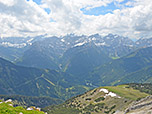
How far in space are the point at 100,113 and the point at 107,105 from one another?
17.9 metres

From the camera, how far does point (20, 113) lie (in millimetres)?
27516

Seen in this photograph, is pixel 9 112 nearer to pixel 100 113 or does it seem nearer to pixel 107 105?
pixel 100 113

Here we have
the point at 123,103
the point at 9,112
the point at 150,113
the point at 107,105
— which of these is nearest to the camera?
the point at 9,112

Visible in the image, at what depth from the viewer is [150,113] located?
33.0 metres

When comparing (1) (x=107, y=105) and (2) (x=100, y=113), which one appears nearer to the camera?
(2) (x=100, y=113)

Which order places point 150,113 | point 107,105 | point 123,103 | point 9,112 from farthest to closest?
1. point 107,105
2. point 123,103
3. point 150,113
4. point 9,112

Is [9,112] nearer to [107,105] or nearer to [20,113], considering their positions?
[20,113]

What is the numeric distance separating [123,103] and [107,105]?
2350cm

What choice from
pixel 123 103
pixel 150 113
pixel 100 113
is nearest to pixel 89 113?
pixel 100 113

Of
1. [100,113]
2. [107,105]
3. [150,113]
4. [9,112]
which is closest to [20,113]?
[9,112]

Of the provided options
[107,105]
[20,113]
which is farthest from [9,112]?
[107,105]

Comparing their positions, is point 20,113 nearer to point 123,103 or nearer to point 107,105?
point 123,103

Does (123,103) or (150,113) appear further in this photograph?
(123,103)

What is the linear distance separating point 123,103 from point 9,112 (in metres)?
175
